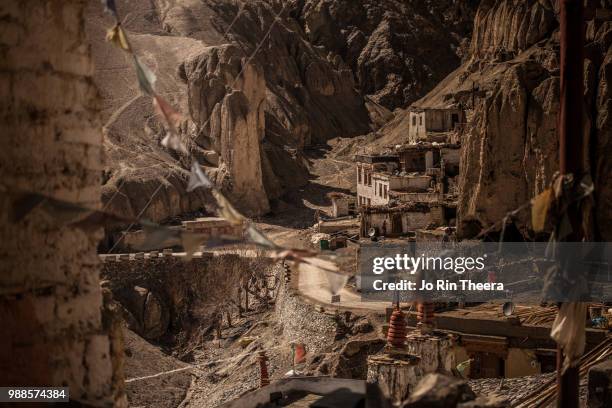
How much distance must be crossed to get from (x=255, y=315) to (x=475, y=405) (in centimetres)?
2883

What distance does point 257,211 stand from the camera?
153 ft

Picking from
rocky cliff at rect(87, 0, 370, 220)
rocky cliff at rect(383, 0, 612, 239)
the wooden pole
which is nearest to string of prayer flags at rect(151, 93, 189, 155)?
the wooden pole

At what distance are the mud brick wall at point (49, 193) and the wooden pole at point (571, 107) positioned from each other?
3244mm

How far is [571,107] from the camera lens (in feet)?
22.3

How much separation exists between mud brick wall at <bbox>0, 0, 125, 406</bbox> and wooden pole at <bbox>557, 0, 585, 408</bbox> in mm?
3244

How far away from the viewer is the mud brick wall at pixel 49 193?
16.4 feet

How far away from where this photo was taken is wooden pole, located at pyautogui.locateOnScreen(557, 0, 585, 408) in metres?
6.68

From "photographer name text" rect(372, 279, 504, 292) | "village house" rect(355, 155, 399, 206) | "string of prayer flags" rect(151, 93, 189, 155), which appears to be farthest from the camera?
"village house" rect(355, 155, 399, 206)

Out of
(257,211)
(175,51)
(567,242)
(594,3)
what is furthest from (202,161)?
(567,242)

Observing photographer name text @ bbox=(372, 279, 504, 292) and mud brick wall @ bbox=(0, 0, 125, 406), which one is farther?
photographer name text @ bbox=(372, 279, 504, 292)

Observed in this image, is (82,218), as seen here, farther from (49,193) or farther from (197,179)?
(197,179)

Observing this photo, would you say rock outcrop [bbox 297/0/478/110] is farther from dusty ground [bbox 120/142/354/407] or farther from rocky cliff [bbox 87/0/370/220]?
dusty ground [bbox 120/142/354/407]

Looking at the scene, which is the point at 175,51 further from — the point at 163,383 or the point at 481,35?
the point at 163,383

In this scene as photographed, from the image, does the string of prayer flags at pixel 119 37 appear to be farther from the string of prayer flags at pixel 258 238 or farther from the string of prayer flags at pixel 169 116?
the string of prayer flags at pixel 258 238
